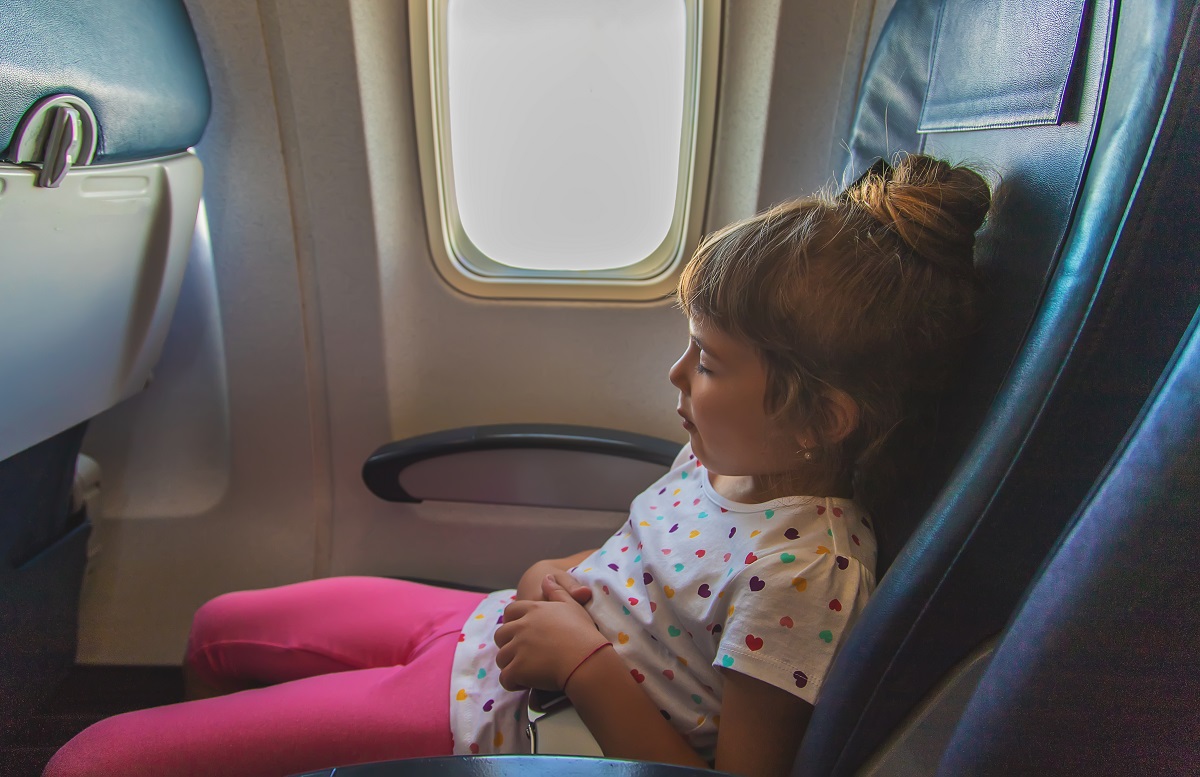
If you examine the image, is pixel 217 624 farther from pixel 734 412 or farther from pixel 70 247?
pixel 734 412

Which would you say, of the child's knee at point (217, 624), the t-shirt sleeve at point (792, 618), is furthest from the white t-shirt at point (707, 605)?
the child's knee at point (217, 624)

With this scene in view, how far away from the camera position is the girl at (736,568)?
0.76m

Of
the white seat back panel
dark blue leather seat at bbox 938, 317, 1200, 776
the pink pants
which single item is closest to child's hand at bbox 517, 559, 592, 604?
the pink pants

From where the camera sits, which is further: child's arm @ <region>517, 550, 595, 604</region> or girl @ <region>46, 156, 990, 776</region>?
child's arm @ <region>517, 550, 595, 604</region>

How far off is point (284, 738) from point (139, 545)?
0.92 metres

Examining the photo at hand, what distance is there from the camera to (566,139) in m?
1.47

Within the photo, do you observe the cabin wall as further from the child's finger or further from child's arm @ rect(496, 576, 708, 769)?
child's arm @ rect(496, 576, 708, 769)

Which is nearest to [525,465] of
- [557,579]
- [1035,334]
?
[557,579]

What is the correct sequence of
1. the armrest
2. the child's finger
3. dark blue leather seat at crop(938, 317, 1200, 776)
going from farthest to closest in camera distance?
the armrest
the child's finger
dark blue leather seat at crop(938, 317, 1200, 776)

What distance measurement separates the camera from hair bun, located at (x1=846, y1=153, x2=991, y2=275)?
29.0 inches

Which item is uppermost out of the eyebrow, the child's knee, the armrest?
the eyebrow

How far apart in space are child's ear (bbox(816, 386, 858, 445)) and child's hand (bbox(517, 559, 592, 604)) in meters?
0.37

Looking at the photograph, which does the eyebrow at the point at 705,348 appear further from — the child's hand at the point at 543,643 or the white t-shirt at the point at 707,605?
the child's hand at the point at 543,643

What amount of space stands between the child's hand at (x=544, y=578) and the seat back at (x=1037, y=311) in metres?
0.37
